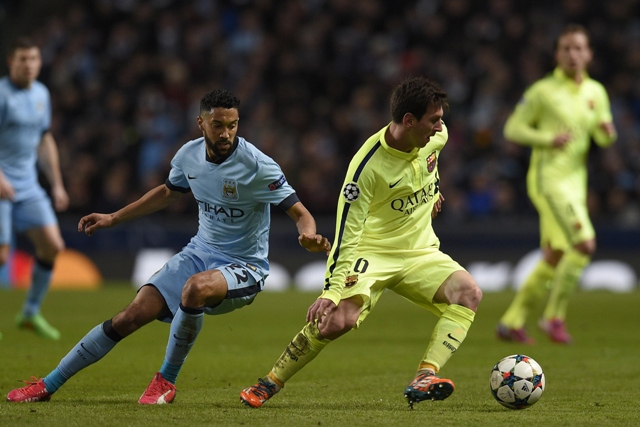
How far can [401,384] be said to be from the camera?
7.10 meters

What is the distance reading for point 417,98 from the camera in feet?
19.3

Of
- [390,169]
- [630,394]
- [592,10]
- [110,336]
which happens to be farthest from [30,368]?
[592,10]

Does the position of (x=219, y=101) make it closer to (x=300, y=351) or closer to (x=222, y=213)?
(x=222, y=213)

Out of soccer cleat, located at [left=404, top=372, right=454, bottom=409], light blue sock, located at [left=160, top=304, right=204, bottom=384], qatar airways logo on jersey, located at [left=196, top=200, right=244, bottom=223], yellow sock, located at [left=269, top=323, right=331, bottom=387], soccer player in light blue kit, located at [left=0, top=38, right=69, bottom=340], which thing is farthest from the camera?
soccer player in light blue kit, located at [left=0, top=38, right=69, bottom=340]

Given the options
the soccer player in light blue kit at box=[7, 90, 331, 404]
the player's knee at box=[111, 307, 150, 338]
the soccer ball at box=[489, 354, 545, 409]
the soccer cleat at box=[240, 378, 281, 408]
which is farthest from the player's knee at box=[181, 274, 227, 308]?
the soccer ball at box=[489, 354, 545, 409]

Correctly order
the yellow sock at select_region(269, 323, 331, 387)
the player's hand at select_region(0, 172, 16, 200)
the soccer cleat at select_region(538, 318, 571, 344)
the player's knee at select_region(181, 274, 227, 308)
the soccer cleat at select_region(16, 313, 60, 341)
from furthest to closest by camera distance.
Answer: the soccer cleat at select_region(16, 313, 60, 341) → the soccer cleat at select_region(538, 318, 571, 344) → the player's hand at select_region(0, 172, 16, 200) → the yellow sock at select_region(269, 323, 331, 387) → the player's knee at select_region(181, 274, 227, 308)

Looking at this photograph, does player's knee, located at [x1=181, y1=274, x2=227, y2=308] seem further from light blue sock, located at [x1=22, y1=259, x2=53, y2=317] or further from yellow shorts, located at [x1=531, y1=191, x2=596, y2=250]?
yellow shorts, located at [x1=531, y1=191, x2=596, y2=250]

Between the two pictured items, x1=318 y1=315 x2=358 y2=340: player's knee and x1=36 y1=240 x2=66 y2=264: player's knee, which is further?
x1=36 y1=240 x2=66 y2=264: player's knee

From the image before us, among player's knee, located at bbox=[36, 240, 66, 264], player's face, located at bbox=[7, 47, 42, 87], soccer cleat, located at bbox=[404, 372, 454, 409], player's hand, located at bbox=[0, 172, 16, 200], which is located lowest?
player's knee, located at bbox=[36, 240, 66, 264]

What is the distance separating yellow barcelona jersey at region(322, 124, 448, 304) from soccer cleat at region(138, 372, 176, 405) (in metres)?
1.09

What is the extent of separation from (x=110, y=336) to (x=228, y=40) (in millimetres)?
15279

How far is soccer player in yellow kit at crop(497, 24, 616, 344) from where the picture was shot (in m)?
9.93

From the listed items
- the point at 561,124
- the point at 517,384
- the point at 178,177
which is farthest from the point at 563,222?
the point at 178,177

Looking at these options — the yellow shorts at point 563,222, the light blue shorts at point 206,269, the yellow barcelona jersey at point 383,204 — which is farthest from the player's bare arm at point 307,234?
the yellow shorts at point 563,222
